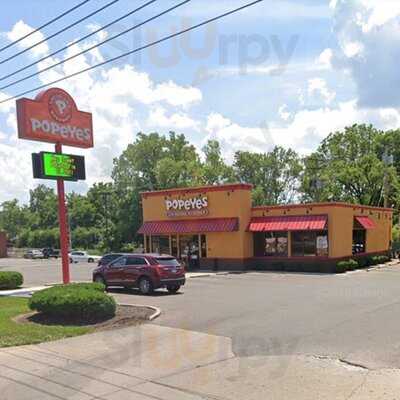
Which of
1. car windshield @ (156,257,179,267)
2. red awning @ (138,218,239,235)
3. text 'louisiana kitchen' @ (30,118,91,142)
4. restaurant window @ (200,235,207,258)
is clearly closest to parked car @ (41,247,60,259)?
red awning @ (138,218,239,235)

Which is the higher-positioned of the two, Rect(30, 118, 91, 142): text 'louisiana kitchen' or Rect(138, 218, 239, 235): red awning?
Rect(30, 118, 91, 142): text 'louisiana kitchen'

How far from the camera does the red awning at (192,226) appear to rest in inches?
1459

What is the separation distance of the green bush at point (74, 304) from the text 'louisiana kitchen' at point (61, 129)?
8.87 meters

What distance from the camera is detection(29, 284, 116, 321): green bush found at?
1475 centimetres

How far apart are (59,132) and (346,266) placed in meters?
19.4

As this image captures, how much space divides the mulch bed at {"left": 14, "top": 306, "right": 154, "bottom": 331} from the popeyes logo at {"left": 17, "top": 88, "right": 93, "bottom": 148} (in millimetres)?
8440

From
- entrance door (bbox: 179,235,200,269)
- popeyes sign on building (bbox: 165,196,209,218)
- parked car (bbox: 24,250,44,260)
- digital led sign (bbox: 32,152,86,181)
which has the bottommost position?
parked car (bbox: 24,250,44,260)

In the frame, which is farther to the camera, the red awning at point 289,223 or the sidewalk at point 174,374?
the red awning at point 289,223

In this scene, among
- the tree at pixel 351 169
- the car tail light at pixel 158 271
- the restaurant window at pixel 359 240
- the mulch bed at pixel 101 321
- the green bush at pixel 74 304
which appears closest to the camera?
the mulch bed at pixel 101 321

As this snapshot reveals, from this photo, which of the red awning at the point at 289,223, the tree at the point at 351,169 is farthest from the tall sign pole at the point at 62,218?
the tree at the point at 351,169

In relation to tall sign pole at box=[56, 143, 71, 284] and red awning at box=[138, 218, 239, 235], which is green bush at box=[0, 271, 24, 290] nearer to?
tall sign pole at box=[56, 143, 71, 284]

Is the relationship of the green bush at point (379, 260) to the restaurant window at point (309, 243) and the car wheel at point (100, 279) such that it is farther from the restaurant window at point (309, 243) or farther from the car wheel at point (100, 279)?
the car wheel at point (100, 279)

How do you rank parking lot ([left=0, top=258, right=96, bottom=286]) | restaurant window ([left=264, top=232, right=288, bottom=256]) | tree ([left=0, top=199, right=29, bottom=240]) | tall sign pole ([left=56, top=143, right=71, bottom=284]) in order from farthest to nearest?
tree ([left=0, top=199, right=29, bottom=240]) → restaurant window ([left=264, top=232, right=288, bottom=256]) → parking lot ([left=0, top=258, right=96, bottom=286]) → tall sign pole ([left=56, top=143, right=71, bottom=284])

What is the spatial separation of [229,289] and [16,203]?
424ft
